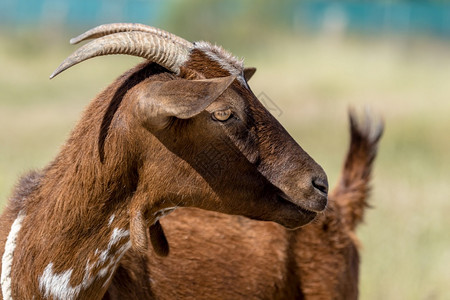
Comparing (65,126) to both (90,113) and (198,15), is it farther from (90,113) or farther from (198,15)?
(198,15)

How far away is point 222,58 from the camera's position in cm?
358

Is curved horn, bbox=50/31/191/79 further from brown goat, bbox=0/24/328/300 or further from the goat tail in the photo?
the goat tail

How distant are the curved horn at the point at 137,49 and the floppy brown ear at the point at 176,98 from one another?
15 cm

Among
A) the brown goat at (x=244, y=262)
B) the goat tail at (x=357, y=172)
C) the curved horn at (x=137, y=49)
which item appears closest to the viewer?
the curved horn at (x=137, y=49)

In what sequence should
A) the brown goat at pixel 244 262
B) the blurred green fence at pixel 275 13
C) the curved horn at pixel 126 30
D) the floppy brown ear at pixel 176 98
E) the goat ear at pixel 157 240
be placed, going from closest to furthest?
the floppy brown ear at pixel 176 98
the curved horn at pixel 126 30
the goat ear at pixel 157 240
the brown goat at pixel 244 262
the blurred green fence at pixel 275 13

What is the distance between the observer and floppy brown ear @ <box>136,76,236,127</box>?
3137 mm

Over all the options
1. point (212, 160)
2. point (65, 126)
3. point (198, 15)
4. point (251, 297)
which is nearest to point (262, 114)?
point (212, 160)

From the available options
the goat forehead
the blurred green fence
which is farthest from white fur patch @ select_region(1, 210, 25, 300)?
the blurred green fence

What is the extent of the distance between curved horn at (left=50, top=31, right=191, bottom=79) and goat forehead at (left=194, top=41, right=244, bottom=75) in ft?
0.30

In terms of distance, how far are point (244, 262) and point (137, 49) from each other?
5.59ft

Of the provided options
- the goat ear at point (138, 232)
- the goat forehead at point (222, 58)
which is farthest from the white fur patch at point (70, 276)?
the goat forehead at point (222, 58)

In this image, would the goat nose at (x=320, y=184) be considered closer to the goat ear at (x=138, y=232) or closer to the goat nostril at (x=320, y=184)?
the goat nostril at (x=320, y=184)

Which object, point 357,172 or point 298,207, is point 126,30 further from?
point 357,172

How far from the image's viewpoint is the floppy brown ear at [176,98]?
3.14 meters
